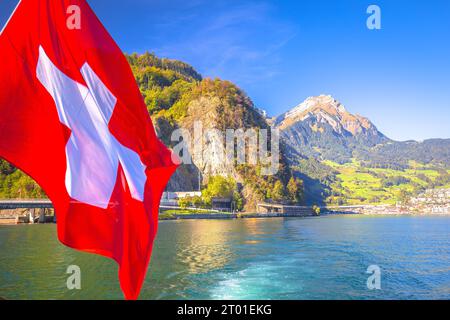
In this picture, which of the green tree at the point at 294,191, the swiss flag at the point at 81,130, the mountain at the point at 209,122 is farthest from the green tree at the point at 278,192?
the swiss flag at the point at 81,130

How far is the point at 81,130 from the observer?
646 centimetres

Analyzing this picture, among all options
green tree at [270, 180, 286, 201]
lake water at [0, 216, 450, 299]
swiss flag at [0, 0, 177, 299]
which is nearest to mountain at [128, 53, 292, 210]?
green tree at [270, 180, 286, 201]

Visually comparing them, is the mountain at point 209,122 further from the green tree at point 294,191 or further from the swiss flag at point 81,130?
the swiss flag at point 81,130

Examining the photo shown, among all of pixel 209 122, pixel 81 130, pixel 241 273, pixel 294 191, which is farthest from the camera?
pixel 209 122

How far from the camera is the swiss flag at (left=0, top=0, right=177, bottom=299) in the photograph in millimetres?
5801

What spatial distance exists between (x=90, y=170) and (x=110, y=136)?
762mm

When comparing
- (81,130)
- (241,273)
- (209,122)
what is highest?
(209,122)

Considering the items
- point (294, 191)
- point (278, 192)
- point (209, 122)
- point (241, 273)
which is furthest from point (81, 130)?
point (294, 191)

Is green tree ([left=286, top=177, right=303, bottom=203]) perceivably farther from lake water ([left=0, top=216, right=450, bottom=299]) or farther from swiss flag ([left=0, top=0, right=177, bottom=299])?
swiss flag ([left=0, top=0, right=177, bottom=299])

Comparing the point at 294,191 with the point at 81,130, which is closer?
the point at 81,130

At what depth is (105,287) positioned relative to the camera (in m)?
20.9

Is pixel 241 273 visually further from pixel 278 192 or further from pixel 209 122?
pixel 209 122

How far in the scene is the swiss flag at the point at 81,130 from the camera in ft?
19.0
